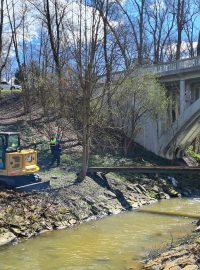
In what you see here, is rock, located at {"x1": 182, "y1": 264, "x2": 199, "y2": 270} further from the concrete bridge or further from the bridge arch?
the bridge arch

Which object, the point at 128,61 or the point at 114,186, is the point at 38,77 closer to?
the point at 128,61

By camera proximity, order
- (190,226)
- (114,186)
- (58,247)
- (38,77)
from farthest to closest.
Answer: (38,77), (114,186), (190,226), (58,247)

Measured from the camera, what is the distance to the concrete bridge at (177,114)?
25719 mm

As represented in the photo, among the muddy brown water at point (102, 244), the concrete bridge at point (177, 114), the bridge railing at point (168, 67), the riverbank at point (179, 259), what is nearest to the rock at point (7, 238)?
the muddy brown water at point (102, 244)

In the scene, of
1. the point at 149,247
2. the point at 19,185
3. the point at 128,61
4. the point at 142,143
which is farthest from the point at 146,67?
the point at 149,247

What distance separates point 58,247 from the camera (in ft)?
43.1

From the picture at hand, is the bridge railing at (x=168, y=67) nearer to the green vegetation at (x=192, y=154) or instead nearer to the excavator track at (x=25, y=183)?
the green vegetation at (x=192, y=154)

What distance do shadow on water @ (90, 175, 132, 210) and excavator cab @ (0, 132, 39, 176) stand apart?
4.54 meters

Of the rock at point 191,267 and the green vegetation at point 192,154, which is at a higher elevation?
the green vegetation at point 192,154

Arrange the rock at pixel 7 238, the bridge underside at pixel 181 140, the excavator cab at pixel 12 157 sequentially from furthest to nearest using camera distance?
the bridge underside at pixel 181 140, the excavator cab at pixel 12 157, the rock at pixel 7 238

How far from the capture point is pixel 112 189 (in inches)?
780

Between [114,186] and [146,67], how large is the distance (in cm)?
1108

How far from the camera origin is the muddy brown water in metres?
11.7

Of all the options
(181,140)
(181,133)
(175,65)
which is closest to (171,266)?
(175,65)
